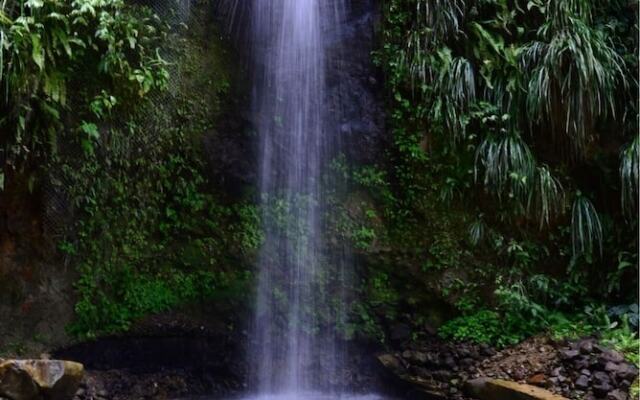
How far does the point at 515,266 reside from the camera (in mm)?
5789

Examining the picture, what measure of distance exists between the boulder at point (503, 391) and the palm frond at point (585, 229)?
1.79m

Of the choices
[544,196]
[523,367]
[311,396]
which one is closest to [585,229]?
[544,196]

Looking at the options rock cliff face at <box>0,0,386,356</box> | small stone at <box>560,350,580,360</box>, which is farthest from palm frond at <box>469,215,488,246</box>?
small stone at <box>560,350,580,360</box>

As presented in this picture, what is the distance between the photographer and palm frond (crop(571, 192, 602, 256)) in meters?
5.70

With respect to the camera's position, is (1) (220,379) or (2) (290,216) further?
(2) (290,216)

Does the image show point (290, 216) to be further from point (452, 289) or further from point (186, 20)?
point (186, 20)

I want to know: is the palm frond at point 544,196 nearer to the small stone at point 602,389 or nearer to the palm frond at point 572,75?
the palm frond at point 572,75

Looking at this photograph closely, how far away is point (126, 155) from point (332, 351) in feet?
9.70

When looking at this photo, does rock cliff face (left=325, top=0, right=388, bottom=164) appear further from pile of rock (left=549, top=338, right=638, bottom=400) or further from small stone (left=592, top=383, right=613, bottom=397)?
small stone (left=592, top=383, right=613, bottom=397)

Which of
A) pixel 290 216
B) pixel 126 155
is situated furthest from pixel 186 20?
pixel 290 216

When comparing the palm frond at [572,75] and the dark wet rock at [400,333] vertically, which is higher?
the palm frond at [572,75]

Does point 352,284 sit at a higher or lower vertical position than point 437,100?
lower

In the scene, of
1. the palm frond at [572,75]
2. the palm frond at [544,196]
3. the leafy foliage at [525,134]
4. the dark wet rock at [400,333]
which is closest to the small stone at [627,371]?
the leafy foliage at [525,134]

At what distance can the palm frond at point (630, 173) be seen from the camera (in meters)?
5.52
